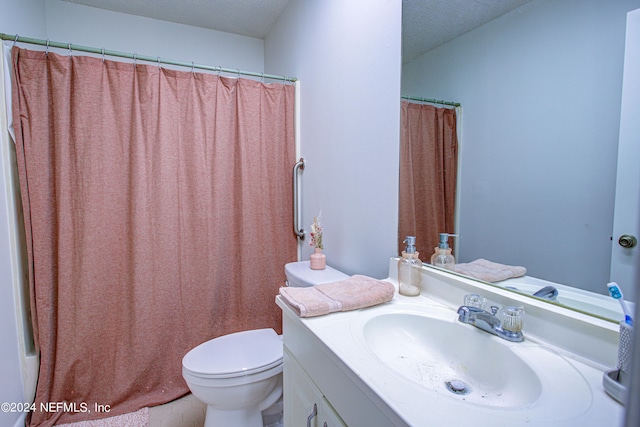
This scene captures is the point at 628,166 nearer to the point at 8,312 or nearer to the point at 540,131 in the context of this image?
the point at 540,131

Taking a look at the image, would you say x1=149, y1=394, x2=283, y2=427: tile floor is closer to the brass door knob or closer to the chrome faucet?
the chrome faucet

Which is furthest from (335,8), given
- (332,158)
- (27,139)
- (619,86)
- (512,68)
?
(27,139)

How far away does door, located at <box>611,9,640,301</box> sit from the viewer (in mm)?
666

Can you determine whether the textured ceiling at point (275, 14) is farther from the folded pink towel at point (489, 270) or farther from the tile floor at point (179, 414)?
the tile floor at point (179, 414)

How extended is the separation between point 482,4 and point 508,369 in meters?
1.06

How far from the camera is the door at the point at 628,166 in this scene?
2.18 ft

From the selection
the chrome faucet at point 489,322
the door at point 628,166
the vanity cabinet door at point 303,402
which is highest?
the door at point 628,166

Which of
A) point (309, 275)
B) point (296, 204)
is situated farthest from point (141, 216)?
point (309, 275)

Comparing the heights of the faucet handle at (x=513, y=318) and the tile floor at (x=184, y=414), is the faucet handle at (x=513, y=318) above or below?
above

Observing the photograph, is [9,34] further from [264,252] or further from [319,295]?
[319,295]

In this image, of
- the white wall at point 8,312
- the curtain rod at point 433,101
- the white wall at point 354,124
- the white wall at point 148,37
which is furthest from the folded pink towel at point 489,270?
the white wall at point 148,37

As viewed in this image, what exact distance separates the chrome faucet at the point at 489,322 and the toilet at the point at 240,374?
26.4 inches

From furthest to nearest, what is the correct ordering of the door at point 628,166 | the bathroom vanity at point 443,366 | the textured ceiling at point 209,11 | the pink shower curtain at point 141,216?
the textured ceiling at point 209,11, the pink shower curtain at point 141,216, the door at point 628,166, the bathroom vanity at point 443,366

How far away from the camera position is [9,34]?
1549 mm
